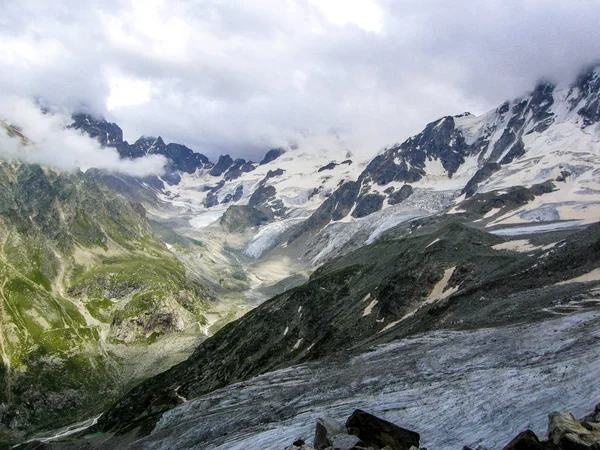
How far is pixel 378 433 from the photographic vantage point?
24141 mm

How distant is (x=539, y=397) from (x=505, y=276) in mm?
42341

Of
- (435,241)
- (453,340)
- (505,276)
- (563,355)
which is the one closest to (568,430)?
(563,355)

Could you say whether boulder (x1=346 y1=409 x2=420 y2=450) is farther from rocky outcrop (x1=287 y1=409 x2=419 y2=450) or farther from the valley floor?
the valley floor

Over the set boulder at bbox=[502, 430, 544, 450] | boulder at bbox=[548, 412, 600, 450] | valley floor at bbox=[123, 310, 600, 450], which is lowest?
valley floor at bbox=[123, 310, 600, 450]

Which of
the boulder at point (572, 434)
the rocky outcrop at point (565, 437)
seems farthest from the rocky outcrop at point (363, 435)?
the boulder at point (572, 434)

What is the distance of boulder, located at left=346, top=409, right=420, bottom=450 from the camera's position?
2375 centimetres

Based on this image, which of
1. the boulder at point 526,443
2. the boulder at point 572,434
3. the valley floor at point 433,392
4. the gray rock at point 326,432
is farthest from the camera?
the valley floor at point 433,392

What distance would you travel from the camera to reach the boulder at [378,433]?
77.9 ft

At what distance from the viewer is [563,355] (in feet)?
113

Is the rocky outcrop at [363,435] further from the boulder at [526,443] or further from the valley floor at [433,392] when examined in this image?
the boulder at [526,443]

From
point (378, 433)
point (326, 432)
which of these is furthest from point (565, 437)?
point (326, 432)

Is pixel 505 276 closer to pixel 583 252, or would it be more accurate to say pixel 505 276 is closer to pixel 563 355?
pixel 583 252

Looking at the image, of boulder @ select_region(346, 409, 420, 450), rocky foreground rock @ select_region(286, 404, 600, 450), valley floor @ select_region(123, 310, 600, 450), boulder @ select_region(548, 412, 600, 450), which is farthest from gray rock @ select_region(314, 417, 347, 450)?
boulder @ select_region(548, 412, 600, 450)

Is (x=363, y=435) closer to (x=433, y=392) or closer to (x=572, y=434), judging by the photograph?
(x=572, y=434)
